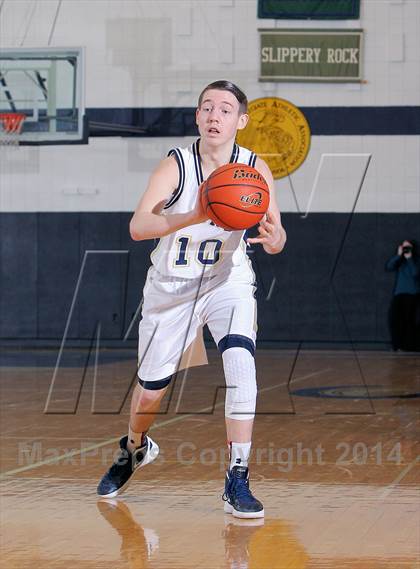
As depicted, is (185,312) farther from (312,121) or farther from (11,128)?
(312,121)

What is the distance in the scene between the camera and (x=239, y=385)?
500cm

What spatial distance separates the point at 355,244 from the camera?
17.8 m

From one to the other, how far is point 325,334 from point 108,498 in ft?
42.0

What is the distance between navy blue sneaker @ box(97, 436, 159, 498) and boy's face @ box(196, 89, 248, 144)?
1.56m

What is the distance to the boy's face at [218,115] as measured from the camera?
502 cm

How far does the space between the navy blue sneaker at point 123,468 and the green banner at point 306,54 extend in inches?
515

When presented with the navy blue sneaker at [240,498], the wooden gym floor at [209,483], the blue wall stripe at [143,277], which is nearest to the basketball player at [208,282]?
the navy blue sneaker at [240,498]

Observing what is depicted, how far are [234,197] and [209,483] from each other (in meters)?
1.85

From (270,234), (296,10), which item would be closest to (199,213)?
(270,234)

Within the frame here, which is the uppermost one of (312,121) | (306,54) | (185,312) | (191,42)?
(191,42)

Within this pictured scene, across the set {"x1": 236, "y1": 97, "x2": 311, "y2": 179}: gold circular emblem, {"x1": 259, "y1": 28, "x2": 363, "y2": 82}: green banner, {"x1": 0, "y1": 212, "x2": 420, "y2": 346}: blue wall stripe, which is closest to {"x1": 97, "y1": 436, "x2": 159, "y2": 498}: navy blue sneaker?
{"x1": 0, "y1": 212, "x2": 420, "y2": 346}: blue wall stripe

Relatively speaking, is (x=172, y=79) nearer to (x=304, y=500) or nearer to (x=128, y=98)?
(x=128, y=98)

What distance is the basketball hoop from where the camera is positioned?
16.2 m

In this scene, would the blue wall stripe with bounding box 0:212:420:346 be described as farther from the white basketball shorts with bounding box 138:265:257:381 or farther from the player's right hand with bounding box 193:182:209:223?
the player's right hand with bounding box 193:182:209:223
